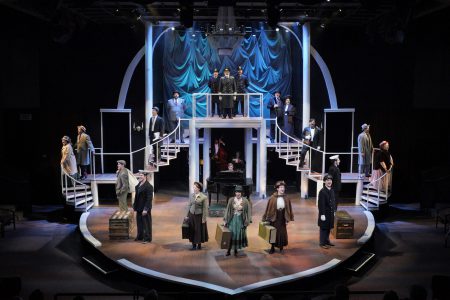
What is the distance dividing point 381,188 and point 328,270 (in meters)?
6.41

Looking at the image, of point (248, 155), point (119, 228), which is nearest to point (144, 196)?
point (119, 228)

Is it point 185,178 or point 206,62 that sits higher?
point 206,62

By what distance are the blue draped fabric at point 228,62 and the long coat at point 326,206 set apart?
8.19 metres

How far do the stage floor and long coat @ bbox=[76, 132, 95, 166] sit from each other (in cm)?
224

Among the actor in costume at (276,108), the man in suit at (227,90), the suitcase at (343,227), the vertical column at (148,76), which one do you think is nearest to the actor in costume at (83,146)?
the vertical column at (148,76)

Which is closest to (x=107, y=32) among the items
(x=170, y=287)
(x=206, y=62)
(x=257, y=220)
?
(x=206, y=62)

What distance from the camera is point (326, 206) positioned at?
12922 millimetres

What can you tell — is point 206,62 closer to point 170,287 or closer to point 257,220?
point 257,220

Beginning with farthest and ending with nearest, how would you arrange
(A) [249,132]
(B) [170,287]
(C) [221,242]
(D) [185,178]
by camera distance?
1. (D) [185,178]
2. (A) [249,132]
3. (C) [221,242]
4. (B) [170,287]

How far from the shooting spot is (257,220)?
1583 centimetres

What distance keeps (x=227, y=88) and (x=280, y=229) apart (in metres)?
6.46

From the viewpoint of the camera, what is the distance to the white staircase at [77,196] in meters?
16.9

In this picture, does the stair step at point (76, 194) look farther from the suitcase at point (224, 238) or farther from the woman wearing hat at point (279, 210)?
the woman wearing hat at point (279, 210)

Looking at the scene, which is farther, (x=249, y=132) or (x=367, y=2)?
(x=249, y=132)
